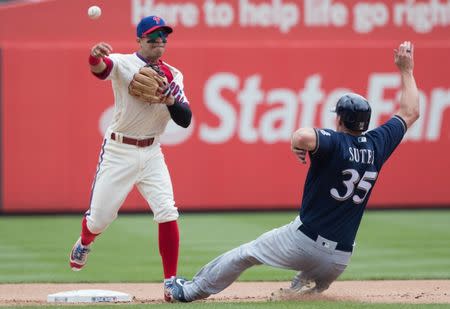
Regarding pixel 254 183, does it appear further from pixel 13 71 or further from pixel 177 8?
pixel 13 71

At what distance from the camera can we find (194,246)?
10.7 m

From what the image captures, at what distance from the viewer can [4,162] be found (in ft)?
45.8

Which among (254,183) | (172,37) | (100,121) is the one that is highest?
(172,37)

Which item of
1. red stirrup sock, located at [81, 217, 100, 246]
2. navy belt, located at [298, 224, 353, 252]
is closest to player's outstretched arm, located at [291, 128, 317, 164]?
navy belt, located at [298, 224, 353, 252]

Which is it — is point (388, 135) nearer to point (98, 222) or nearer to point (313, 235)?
point (313, 235)

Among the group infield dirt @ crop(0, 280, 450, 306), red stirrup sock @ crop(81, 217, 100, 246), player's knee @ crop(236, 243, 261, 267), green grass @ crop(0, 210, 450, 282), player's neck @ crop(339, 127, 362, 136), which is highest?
player's neck @ crop(339, 127, 362, 136)

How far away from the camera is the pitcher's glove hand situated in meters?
6.57

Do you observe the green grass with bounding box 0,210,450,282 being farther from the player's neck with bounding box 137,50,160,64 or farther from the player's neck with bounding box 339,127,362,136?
the player's neck with bounding box 137,50,160,64

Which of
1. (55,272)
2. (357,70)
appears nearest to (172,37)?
(357,70)

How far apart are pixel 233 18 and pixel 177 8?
826 millimetres

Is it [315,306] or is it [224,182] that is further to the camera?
[224,182]

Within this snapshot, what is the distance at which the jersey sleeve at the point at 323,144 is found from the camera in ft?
19.3

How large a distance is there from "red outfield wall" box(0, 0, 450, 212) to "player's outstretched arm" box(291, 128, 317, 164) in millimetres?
8329

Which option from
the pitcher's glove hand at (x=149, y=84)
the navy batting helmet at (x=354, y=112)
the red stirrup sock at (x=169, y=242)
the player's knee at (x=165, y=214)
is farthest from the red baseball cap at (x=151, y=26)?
the navy batting helmet at (x=354, y=112)
